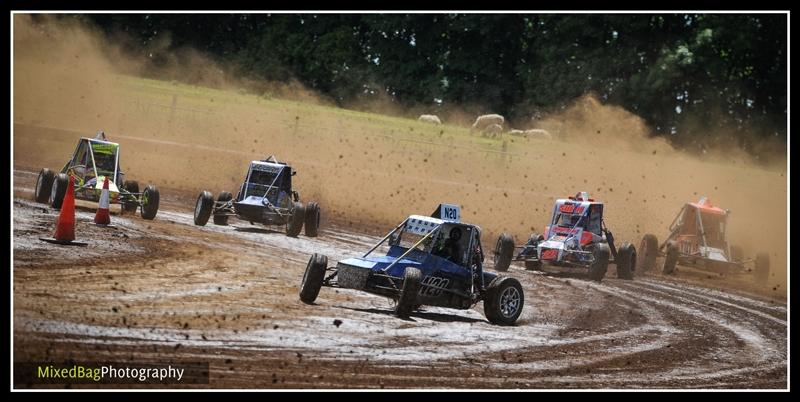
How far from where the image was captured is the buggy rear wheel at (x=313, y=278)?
12367 mm

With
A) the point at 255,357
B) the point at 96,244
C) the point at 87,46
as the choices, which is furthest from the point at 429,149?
the point at 255,357

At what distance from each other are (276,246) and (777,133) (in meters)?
30.2

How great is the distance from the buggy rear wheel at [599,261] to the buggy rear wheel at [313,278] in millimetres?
7365

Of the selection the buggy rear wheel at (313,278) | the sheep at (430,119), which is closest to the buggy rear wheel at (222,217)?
the buggy rear wheel at (313,278)

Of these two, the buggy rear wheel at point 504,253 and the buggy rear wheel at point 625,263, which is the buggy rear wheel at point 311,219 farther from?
the buggy rear wheel at point 625,263

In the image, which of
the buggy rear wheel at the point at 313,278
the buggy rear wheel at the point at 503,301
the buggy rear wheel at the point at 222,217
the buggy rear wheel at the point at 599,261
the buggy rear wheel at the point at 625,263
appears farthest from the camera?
the buggy rear wheel at the point at 222,217

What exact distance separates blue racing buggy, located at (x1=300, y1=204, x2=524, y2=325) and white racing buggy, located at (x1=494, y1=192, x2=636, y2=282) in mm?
5469

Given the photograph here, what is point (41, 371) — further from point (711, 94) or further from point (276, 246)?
point (711, 94)

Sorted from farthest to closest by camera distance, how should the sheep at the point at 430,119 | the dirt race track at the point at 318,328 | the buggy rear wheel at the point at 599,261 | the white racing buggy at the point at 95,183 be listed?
1. the sheep at the point at 430,119
2. the white racing buggy at the point at 95,183
3. the buggy rear wheel at the point at 599,261
4. the dirt race track at the point at 318,328

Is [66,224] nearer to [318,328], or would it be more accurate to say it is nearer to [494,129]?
[318,328]

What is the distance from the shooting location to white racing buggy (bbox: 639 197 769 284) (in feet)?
72.5

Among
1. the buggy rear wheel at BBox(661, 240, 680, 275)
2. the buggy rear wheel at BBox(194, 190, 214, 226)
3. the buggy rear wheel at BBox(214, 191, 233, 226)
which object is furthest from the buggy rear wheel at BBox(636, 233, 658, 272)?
the buggy rear wheel at BBox(194, 190, 214, 226)

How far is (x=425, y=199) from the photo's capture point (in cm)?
3106

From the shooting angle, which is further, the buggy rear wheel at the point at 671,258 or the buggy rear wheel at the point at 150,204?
the buggy rear wheel at the point at 671,258
